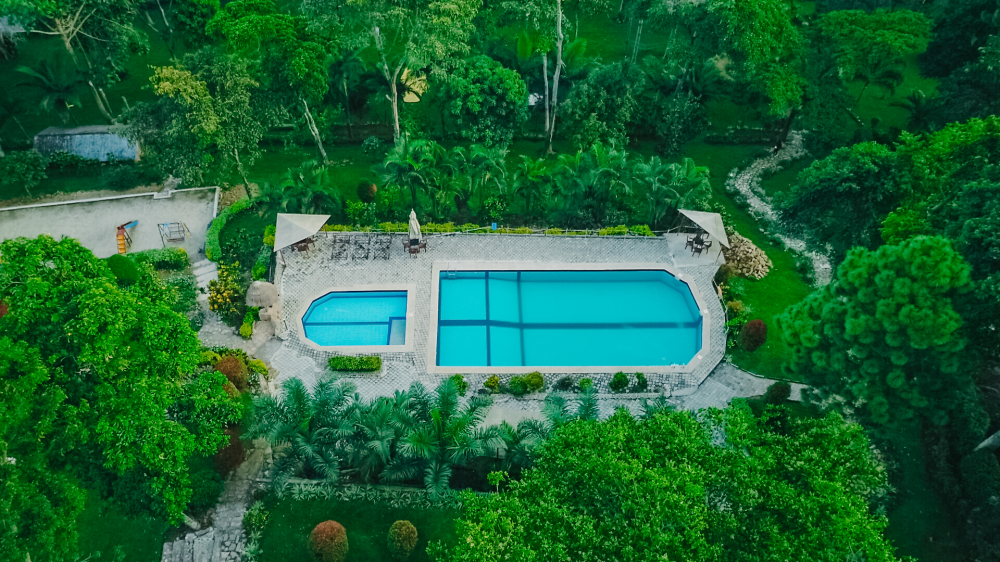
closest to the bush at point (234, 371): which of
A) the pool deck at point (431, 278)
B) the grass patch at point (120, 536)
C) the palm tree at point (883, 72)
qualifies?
the pool deck at point (431, 278)

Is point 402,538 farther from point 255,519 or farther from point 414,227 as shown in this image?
point 414,227

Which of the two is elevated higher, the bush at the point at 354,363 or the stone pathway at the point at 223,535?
the bush at the point at 354,363

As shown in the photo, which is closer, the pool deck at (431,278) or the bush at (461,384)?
the bush at (461,384)

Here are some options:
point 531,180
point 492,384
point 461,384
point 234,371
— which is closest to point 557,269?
point 531,180

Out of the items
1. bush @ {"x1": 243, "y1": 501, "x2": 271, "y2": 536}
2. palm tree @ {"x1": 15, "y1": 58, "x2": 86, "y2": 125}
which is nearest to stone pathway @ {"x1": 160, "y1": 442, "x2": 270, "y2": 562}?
bush @ {"x1": 243, "y1": 501, "x2": 271, "y2": 536}

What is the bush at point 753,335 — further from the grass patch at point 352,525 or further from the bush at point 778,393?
the grass patch at point 352,525

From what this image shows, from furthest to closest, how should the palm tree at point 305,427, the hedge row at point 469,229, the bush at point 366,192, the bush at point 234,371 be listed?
1. the bush at point 366,192
2. the hedge row at point 469,229
3. the bush at point 234,371
4. the palm tree at point 305,427

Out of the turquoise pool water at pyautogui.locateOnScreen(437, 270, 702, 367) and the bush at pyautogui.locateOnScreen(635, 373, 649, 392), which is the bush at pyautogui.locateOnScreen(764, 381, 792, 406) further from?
the bush at pyautogui.locateOnScreen(635, 373, 649, 392)

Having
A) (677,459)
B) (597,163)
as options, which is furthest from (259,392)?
(597,163)
